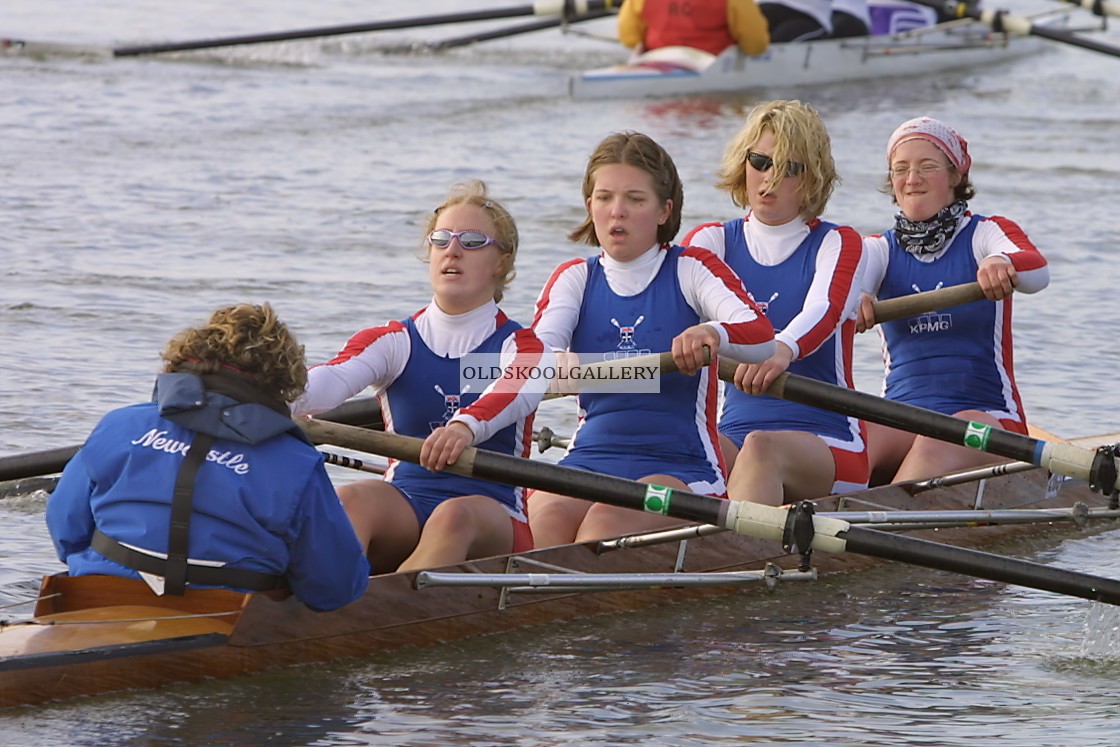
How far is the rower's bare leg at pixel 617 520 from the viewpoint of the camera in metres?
5.10

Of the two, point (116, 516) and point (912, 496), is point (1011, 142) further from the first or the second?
point (116, 516)

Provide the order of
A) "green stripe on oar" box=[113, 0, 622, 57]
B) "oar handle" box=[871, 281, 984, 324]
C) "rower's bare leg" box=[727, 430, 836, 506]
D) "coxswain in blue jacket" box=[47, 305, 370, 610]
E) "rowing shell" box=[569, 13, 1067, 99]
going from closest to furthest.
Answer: "coxswain in blue jacket" box=[47, 305, 370, 610] → "rower's bare leg" box=[727, 430, 836, 506] → "oar handle" box=[871, 281, 984, 324] → "green stripe on oar" box=[113, 0, 622, 57] → "rowing shell" box=[569, 13, 1067, 99]

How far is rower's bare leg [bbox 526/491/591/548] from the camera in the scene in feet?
16.9

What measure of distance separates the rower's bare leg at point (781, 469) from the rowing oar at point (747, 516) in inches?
31.4

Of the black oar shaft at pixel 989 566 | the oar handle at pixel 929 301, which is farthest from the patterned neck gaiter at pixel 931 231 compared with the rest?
the black oar shaft at pixel 989 566

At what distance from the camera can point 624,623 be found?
205 inches

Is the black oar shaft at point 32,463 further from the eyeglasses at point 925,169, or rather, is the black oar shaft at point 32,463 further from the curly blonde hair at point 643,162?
the eyeglasses at point 925,169

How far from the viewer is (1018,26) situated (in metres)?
15.0

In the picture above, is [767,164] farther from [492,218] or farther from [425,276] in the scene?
[425,276]

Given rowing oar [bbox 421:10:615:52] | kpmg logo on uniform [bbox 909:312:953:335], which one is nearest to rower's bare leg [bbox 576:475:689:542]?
kpmg logo on uniform [bbox 909:312:953:335]

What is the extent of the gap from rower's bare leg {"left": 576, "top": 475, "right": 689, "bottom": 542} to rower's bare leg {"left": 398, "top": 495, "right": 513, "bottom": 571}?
0.33 metres

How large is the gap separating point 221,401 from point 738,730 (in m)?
1.51

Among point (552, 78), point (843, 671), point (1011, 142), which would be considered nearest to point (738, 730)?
point (843, 671)

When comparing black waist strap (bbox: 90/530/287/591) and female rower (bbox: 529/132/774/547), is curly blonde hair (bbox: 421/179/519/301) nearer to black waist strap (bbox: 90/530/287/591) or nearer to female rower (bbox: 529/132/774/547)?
female rower (bbox: 529/132/774/547)
